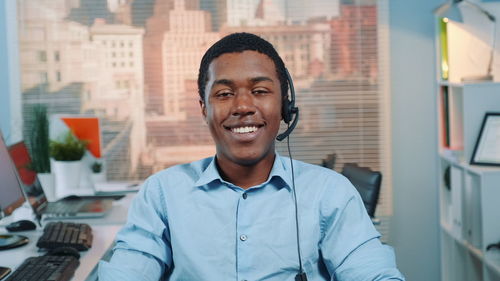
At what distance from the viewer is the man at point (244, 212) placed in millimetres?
1399

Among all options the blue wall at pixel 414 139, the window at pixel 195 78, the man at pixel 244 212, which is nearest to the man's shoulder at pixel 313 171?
the man at pixel 244 212

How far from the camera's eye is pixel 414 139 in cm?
415

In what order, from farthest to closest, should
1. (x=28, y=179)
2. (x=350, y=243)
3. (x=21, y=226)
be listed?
(x=28, y=179)
(x=21, y=226)
(x=350, y=243)

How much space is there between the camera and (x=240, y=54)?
1447mm

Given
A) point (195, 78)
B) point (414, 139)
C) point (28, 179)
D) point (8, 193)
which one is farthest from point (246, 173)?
point (414, 139)

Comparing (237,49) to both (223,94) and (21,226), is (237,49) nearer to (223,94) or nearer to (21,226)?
(223,94)

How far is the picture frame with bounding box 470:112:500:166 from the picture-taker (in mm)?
3188

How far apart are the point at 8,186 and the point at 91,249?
1.43 feet

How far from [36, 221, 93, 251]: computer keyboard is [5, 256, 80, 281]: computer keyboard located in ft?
0.52

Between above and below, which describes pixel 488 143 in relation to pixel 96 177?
above

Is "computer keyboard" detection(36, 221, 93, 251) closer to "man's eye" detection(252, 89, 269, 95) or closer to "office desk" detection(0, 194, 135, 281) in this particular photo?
"office desk" detection(0, 194, 135, 281)

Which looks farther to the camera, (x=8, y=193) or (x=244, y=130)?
(x=8, y=193)

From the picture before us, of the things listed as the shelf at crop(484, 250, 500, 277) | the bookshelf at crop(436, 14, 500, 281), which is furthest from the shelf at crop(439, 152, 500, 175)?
the shelf at crop(484, 250, 500, 277)

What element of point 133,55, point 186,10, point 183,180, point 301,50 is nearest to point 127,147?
point 133,55
